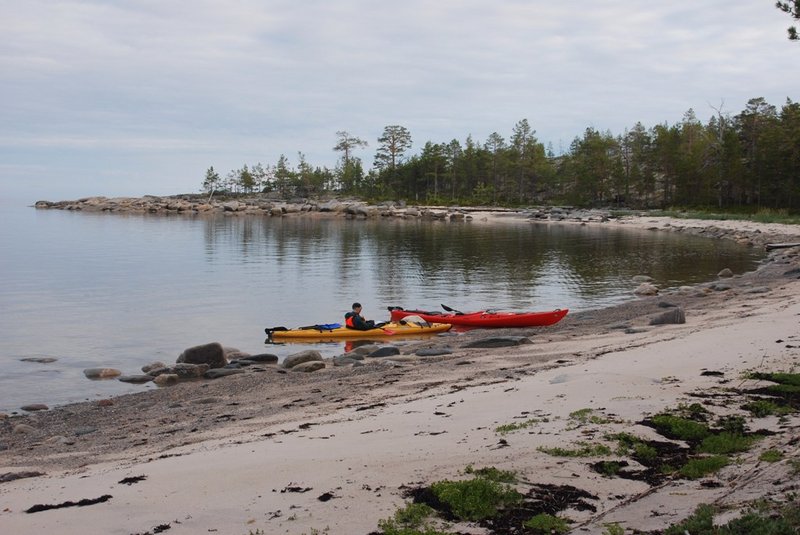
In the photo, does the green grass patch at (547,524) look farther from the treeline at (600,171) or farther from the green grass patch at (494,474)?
the treeline at (600,171)

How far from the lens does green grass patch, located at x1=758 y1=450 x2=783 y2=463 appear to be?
6.26 metres

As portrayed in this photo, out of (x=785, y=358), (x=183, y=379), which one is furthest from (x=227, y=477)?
(x=183, y=379)

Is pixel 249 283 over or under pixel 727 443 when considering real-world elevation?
under

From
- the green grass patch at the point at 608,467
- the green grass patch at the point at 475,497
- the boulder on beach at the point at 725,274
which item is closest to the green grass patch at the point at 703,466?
the green grass patch at the point at 608,467

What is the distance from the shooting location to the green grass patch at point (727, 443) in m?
6.75

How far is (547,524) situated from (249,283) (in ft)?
98.6

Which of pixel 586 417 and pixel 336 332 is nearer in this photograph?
pixel 586 417

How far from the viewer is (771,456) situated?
634 cm

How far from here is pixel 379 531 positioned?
5422 mm

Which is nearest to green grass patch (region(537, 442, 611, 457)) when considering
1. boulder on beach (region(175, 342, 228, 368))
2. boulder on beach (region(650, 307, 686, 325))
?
boulder on beach (region(650, 307, 686, 325))

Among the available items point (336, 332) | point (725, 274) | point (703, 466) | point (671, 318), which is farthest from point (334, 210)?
point (703, 466)

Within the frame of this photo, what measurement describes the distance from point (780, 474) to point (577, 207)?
4415 inches

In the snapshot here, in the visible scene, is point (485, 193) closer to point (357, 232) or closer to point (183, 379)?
point (357, 232)

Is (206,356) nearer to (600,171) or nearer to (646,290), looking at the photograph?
(646,290)
